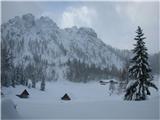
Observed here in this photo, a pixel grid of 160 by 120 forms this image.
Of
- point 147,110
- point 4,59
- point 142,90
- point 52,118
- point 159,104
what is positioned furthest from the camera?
point 4,59

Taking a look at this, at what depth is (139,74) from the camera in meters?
33.3

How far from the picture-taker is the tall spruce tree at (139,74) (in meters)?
33.1

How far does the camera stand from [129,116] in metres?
19.5

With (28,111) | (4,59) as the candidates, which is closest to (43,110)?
(28,111)

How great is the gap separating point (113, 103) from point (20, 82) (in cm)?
9083

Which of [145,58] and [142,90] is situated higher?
[145,58]

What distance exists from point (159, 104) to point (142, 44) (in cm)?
1263

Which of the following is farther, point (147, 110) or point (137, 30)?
point (137, 30)

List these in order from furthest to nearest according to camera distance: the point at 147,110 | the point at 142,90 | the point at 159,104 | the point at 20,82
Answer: the point at 20,82 → the point at 142,90 → the point at 159,104 → the point at 147,110

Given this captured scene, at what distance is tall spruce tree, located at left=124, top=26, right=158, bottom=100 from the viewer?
33.1 m

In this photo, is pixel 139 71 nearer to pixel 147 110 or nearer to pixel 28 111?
pixel 147 110

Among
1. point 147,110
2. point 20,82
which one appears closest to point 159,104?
point 147,110

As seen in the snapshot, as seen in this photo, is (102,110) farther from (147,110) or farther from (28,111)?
(28,111)

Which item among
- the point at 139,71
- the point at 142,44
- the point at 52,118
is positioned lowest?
the point at 52,118
